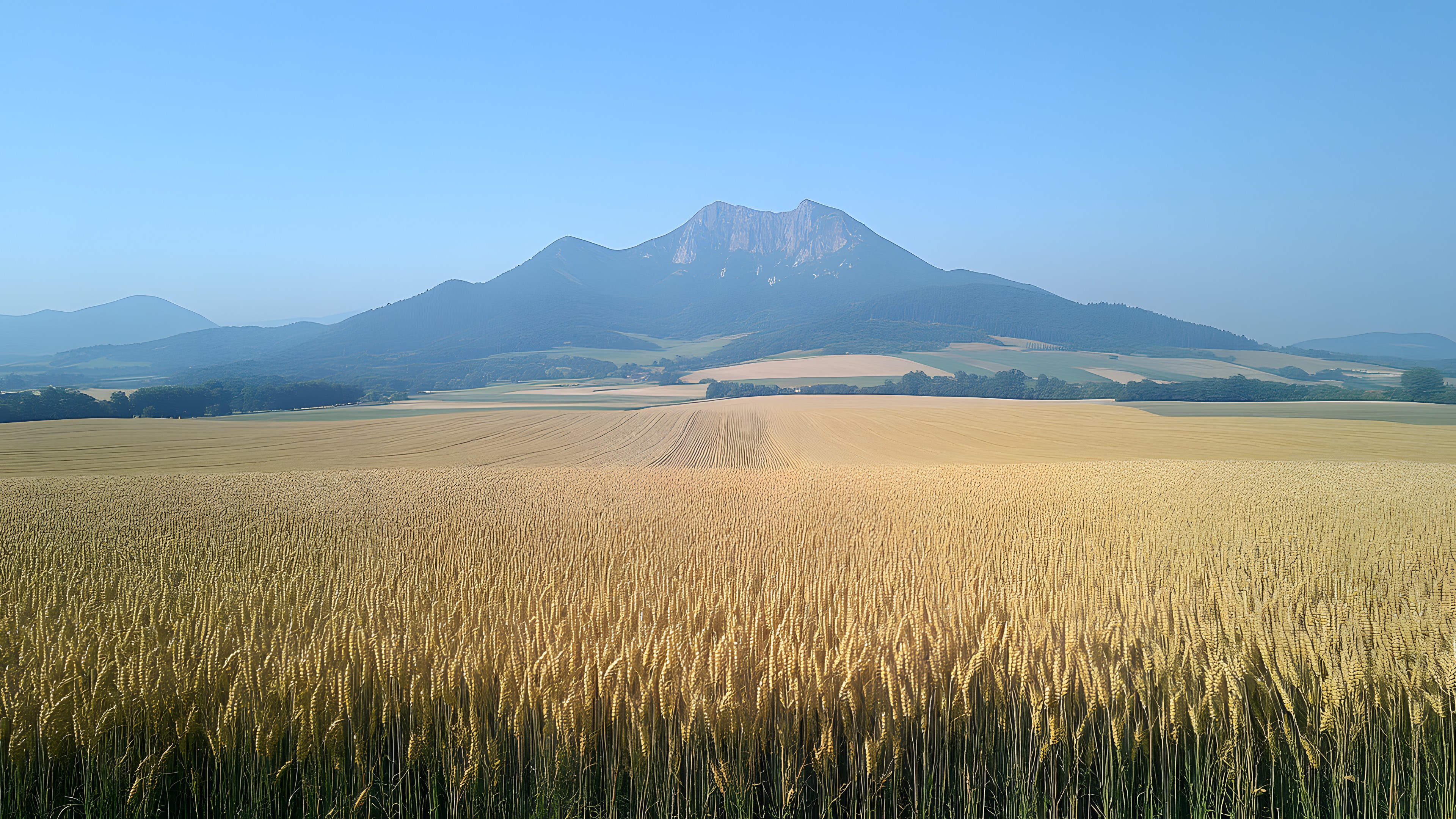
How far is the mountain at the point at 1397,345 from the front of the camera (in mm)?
139125

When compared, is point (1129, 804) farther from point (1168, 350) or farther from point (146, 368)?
point (1168, 350)

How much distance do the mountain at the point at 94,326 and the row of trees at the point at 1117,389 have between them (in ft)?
273

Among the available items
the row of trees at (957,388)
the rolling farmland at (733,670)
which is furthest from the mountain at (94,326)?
the rolling farmland at (733,670)

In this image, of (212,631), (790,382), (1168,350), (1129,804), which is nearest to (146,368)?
(790,382)

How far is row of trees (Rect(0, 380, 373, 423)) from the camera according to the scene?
24.7 metres

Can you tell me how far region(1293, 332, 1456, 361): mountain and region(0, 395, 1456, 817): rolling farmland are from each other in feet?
560

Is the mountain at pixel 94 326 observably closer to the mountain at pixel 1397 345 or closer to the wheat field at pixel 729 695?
the wheat field at pixel 729 695

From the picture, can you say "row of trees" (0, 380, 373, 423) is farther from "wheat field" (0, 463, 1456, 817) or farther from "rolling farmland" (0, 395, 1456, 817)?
"wheat field" (0, 463, 1456, 817)

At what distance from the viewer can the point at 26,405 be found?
79.4ft

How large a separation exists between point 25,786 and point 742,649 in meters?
3.47

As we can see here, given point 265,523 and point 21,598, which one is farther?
point 265,523

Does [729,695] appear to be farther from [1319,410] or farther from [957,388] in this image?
[957,388]

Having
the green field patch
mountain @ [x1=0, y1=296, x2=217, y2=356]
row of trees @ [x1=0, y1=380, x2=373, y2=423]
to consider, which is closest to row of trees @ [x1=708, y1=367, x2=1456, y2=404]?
the green field patch

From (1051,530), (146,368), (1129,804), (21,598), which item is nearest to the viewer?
(1129,804)
